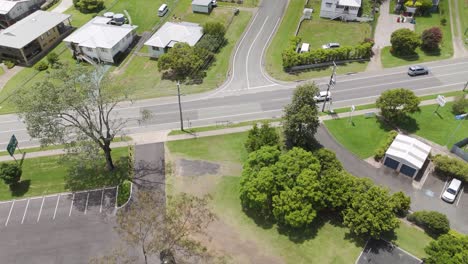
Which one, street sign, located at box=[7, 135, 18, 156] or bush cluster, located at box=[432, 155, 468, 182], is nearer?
bush cluster, located at box=[432, 155, 468, 182]

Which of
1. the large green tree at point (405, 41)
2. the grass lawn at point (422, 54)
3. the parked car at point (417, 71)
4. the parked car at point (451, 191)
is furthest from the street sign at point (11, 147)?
the large green tree at point (405, 41)

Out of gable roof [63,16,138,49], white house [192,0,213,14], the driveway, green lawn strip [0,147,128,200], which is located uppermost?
white house [192,0,213,14]

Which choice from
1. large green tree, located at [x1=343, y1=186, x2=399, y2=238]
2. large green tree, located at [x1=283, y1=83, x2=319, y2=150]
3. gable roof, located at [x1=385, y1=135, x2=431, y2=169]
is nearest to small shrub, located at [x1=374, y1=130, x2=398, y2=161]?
gable roof, located at [x1=385, y1=135, x2=431, y2=169]

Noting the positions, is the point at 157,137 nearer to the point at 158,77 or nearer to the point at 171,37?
the point at 158,77

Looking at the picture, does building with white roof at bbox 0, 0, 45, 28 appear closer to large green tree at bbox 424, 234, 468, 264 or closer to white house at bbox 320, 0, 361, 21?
white house at bbox 320, 0, 361, 21

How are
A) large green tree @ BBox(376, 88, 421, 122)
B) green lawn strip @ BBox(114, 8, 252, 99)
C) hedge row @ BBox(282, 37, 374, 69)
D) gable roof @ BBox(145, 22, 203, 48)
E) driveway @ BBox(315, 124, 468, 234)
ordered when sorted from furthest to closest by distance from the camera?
gable roof @ BBox(145, 22, 203, 48), hedge row @ BBox(282, 37, 374, 69), green lawn strip @ BBox(114, 8, 252, 99), large green tree @ BBox(376, 88, 421, 122), driveway @ BBox(315, 124, 468, 234)

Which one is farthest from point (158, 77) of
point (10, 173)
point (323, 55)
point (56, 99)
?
point (323, 55)

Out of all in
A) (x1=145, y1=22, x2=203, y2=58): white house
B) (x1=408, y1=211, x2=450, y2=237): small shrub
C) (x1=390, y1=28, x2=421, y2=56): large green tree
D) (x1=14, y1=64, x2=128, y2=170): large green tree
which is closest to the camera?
(x1=14, y1=64, x2=128, y2=170): large green tree
